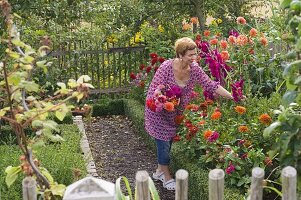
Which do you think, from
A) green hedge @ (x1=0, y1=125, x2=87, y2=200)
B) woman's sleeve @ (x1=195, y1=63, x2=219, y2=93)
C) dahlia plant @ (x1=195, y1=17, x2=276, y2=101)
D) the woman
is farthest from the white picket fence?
dahlia plant @ (x1=195, y1=17, x2=276, y2=101)

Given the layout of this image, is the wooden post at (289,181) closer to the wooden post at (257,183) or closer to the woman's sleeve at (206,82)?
the wooden post at (257,183)

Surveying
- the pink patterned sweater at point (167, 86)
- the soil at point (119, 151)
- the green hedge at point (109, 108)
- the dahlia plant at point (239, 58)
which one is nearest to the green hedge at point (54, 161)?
the soil at point (119, 151)

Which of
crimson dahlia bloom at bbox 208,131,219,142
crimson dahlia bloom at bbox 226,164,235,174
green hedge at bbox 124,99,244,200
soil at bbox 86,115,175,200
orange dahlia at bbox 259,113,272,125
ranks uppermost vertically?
orange dahlia at bbox 259,113,272,125

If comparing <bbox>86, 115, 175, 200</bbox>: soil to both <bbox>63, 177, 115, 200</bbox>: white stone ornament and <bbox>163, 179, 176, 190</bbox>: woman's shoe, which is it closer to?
<bbox>163, 179, 176, 190</bbox>: woman's shoe

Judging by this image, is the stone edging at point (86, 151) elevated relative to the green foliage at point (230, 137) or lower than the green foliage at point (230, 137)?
lower

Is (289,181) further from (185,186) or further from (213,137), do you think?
(213,137)

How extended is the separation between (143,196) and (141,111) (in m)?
6.04

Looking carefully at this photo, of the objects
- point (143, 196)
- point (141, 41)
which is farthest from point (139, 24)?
point (143, 196)

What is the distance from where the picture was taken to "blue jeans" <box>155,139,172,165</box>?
6.32 metres

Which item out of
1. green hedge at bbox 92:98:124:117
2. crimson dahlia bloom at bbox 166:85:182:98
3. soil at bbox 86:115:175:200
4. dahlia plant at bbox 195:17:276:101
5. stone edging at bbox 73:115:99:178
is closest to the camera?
crimson dahlia bloom at bbox 166:85:182:98

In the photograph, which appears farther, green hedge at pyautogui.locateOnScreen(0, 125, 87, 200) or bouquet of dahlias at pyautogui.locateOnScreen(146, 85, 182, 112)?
bouquet of dahlias at pyautogui.locateOnScreen(146, 85, 182, 112)

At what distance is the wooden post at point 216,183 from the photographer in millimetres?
2400

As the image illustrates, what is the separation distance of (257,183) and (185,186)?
288 millimetres

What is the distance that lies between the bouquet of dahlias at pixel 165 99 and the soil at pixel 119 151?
932mm
